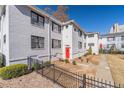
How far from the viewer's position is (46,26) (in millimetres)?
13375

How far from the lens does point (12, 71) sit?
7.38m

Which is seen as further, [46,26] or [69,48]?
[69,48]

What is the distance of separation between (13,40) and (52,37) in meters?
6.71

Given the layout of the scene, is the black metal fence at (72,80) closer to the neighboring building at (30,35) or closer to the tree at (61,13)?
the neighboring building at (30,35)

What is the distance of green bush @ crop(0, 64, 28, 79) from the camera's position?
7.06 meters

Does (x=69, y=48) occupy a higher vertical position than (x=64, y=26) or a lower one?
lower

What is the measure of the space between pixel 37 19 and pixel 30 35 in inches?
95.4

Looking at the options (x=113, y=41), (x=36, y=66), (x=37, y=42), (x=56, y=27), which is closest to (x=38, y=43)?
(x=37, y=42)

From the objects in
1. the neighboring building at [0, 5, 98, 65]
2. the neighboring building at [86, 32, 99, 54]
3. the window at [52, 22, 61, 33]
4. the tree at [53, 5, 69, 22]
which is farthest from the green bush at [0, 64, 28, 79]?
the tree at [53, 5, 69, 22]

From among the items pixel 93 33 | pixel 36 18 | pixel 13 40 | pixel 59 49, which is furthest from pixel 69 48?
pixel 93 33

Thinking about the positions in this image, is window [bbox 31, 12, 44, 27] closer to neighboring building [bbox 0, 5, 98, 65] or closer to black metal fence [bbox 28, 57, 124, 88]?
neighboring building [bbox 0, 5, 98, 65]

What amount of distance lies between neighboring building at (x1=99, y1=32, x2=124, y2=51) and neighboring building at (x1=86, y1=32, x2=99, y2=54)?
10240 mm

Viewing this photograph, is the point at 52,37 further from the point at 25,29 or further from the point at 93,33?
the point at 93,33
